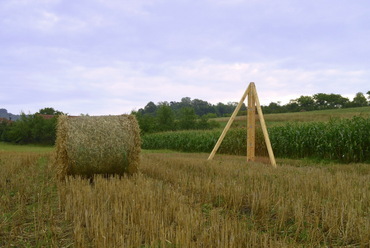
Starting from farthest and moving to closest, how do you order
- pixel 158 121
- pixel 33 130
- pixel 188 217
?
pixel 158 121 → pixel 33 130 → pixel 188 217

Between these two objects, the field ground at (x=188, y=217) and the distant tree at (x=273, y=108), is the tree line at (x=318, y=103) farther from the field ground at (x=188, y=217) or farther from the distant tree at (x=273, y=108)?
the field ground at (x=188, y=217)

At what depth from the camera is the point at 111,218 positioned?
3494 millimetres

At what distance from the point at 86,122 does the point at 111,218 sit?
379cm

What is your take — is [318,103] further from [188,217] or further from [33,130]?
[188,217]

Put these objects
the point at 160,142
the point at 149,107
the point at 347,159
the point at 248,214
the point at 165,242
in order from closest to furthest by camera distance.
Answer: the point at 165,242 < the point at 248,214 < the point at 347,159 < the point at 160,142 < the point at 149,107

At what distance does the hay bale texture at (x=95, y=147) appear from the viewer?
646cm

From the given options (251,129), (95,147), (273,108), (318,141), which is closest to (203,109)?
(273,108)

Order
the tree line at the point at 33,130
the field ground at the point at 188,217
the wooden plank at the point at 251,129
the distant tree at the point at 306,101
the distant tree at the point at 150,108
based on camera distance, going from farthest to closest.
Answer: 1. the distant tree at the point at 150,108
2. the distant tree at the point at 306,101
3. the tree line at the point at 33,130
4. the wooden plank at the point at 251,129
5. the field ground at the point at 188,217

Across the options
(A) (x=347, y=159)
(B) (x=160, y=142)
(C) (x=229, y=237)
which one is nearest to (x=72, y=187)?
(C) (x=229, y=237)

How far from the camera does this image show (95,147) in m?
6.52

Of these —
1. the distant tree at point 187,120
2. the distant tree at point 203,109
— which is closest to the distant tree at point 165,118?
the distant tree at point 187,120

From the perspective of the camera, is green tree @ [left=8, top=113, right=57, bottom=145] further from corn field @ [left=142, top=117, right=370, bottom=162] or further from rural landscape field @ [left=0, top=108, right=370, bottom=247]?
rural landscape field @ [left=0, top=108, right=370, bottom=247]

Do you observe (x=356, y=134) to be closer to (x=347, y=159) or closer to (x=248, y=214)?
(x=347, y=159)

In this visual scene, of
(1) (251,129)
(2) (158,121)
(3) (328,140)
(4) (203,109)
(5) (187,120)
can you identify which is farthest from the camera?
(4) (203,109)
